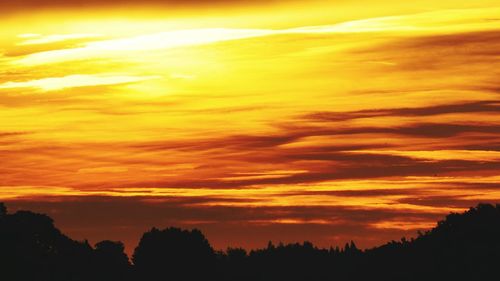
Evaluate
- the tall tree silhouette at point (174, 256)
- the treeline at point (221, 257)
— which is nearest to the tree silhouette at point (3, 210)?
the treeline at point (221, 257)

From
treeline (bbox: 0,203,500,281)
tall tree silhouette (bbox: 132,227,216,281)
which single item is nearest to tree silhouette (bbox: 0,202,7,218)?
treeline (bbox: 0,203,500,281)

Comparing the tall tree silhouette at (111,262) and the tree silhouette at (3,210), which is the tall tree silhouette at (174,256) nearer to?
the tall tree silhouette at (111,262)

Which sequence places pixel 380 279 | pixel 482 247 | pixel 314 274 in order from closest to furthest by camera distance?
pixel 482 247 → pixel 380 279 → pixel 314 274

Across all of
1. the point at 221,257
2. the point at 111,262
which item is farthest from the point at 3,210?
the point at 221,257

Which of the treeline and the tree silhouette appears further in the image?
the tree silhouette

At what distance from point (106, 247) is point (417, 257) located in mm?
32277

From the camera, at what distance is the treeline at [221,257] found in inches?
5202

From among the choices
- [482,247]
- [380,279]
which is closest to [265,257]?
[380,279]

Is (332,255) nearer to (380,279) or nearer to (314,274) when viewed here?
(314,274)

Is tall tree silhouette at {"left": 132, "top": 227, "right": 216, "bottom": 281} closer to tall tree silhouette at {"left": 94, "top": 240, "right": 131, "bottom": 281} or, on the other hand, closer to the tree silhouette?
tall tree silhouette at {"left": 94, "top": 240, "right": 131, "bottom": 281}

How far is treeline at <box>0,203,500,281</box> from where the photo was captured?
132 m

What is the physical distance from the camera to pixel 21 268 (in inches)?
5551

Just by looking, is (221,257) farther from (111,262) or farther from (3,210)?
(3,210)

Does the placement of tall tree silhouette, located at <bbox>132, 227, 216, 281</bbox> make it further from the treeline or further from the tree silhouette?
the tree silhouette
